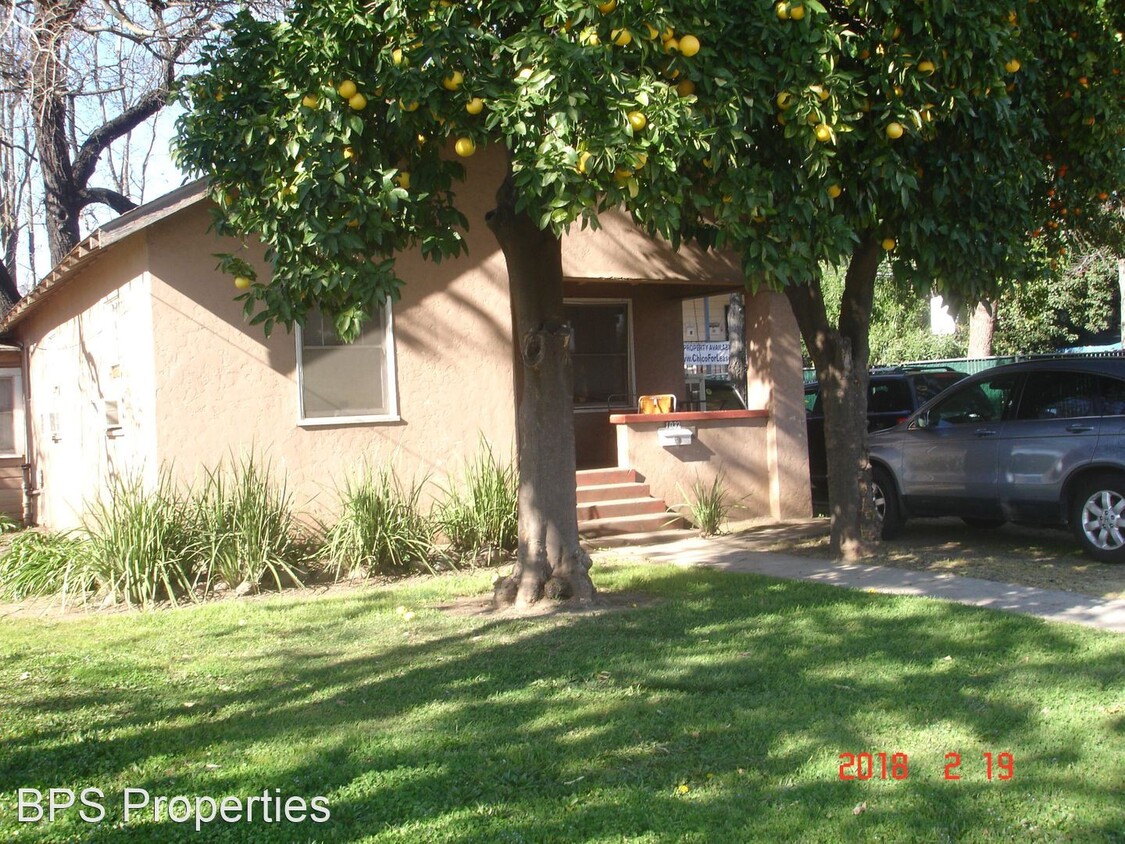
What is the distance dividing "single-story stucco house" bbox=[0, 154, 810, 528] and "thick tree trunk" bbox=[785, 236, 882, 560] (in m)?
3.03

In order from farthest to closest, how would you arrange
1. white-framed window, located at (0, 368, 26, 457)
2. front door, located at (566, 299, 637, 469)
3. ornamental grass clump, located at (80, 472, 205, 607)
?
white-framed window, located at (0, 368, 26, 457) → front door, located at (566, 299, 637, 469) → ornamental grass clump, located at (80, 472, 205, 607)

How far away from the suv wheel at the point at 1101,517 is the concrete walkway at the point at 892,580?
1039 millimetres

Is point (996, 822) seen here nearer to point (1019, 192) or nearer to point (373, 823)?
point (373, 823)

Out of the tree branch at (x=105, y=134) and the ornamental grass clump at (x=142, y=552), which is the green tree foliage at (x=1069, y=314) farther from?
the ornamental grass clump at (x=142, y=552)

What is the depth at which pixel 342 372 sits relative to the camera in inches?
441

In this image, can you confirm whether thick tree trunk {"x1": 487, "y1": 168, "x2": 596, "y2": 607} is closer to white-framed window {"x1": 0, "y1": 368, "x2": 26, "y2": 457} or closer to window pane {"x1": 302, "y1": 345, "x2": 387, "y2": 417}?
window pane {"x1": 302, "y1": 345, "x2": 387, "y2": 417}

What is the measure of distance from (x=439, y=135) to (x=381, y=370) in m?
4.38

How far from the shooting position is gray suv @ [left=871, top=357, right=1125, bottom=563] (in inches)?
352

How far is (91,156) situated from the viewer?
1917cm

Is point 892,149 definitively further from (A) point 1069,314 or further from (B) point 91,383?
(A) point 1069,314

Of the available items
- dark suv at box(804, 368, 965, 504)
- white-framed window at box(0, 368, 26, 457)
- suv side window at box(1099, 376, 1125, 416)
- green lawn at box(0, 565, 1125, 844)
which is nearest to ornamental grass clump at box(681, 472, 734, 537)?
dark suv at box(804, 368, 965, 504)

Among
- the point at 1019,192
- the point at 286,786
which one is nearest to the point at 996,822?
the point at 286,786

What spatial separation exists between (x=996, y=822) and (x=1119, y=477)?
5.55m
